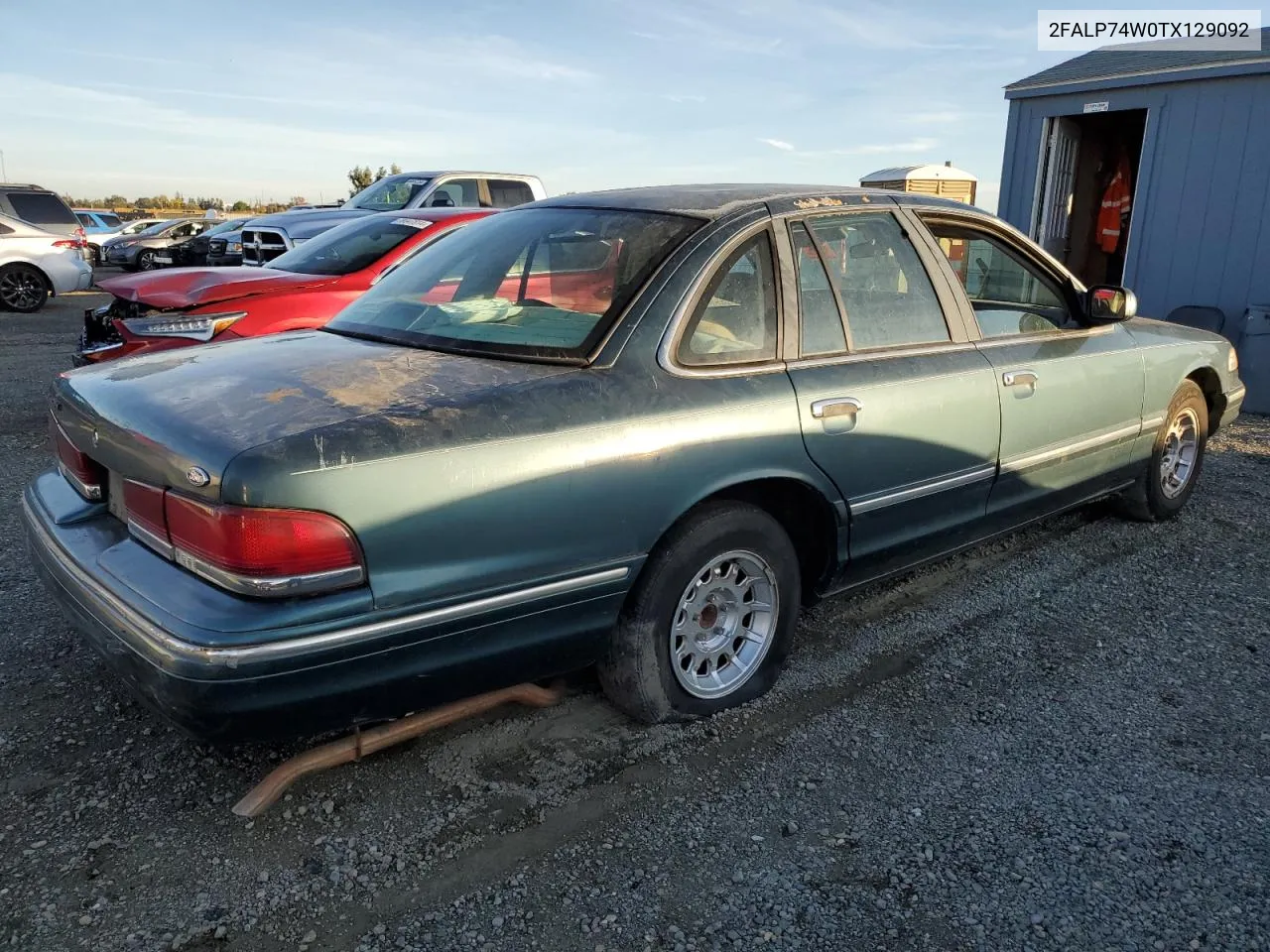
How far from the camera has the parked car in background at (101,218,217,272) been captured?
898 inches

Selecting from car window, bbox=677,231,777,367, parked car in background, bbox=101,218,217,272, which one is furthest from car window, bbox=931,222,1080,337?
parked car in background, bbox=101,218,217,272

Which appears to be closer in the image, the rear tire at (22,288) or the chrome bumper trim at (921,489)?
the chrome bumper trim at (921,489)

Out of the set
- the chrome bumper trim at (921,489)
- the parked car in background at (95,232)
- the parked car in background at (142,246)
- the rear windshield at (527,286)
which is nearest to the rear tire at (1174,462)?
the chrome bumper trim at (921,489)

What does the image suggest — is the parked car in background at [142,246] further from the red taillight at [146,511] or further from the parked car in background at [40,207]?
the red taillight at [146,511]

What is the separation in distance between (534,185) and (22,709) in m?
10.3

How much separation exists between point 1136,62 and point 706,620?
9.17 metres

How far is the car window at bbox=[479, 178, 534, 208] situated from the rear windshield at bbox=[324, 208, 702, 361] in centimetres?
838

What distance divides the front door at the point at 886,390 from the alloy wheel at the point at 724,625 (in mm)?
384

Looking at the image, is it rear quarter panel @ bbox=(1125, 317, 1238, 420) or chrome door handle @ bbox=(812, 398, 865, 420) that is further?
rear quarter panel @ bbox=(1125, 317, 1238, 420)

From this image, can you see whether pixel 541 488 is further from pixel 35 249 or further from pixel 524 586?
pixel 35 249

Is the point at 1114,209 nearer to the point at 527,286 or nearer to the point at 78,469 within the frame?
the point at 527,286

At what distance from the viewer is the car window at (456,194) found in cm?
1081

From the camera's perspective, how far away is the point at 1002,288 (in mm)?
4309

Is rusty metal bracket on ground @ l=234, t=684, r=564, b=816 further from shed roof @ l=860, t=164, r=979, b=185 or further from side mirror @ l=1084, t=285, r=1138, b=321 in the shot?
shed roof @ l=860, t=164, r=979, b=185
